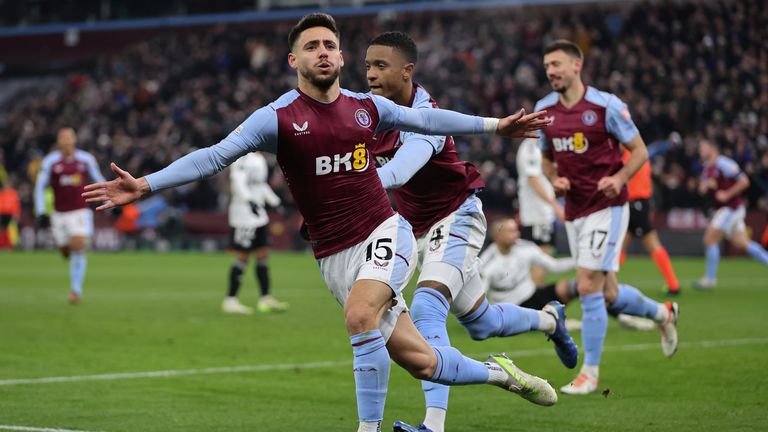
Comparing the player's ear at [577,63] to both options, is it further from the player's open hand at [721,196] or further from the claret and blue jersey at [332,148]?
the player's open hand at [721,196]

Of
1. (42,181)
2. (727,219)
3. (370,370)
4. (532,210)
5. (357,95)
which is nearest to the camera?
(370,370)

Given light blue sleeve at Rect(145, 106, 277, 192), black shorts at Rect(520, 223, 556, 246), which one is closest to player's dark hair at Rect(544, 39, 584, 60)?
light blue sleeve at Rect(145, 106, 277, 192)

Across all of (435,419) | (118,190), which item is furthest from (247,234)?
(118,190)

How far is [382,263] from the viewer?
5992 mm

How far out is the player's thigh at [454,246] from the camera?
280 inches

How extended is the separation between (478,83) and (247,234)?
19.4 meters

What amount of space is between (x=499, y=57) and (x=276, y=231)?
891 centimetres

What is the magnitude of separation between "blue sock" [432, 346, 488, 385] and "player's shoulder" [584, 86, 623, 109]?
329 centimetres

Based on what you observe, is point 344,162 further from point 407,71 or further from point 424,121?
point 407,71

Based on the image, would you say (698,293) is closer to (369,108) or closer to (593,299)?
(593,299)

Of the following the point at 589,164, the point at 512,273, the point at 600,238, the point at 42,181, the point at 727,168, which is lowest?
the point at 512,273

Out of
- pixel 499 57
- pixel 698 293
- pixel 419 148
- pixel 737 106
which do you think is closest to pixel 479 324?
pixel 419 148

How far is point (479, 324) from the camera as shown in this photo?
7.46 m

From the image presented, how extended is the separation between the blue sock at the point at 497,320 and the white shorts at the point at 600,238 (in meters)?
1.40
